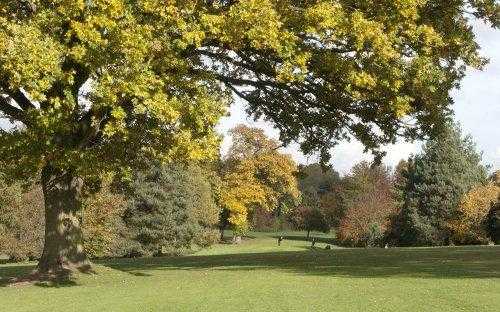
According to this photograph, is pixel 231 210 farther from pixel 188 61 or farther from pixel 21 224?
pixel 188 61

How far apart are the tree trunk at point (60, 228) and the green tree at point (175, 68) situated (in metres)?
0.04

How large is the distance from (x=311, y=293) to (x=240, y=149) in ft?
232

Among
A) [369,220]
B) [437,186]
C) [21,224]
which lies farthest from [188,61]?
[369,220]

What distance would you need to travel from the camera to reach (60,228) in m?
22.1

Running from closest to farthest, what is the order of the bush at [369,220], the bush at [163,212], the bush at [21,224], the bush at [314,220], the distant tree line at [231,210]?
the bush at [21,224] < the distant tree line at [231,210] < the bush at [163,212] < the bush at [369,220] < the bush at [314,220]

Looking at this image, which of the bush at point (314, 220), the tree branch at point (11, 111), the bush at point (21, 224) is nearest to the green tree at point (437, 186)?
the bush at point (21, 224)

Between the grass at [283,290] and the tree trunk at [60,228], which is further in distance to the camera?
the tree trunk at [60,228]

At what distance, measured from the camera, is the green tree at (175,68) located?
16.5 meters

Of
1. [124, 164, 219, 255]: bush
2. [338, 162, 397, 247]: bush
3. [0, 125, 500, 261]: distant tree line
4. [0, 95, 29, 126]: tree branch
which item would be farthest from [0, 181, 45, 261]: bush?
[338, 162, 397, 247]: bush

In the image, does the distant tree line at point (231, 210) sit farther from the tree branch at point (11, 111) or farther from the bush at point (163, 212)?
the tree branch at point (11, 111)

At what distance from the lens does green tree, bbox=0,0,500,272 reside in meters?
16.5

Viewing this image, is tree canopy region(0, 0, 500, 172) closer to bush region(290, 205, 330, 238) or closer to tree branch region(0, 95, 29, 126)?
tree branch region(0, 95, 29, 126)

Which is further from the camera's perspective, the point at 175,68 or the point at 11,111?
the point at 11,111

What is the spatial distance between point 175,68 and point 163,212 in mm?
43507
